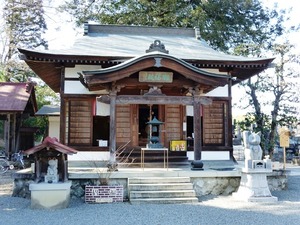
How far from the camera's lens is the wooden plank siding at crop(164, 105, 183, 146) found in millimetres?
11359

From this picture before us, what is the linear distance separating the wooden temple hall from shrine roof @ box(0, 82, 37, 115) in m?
2.36

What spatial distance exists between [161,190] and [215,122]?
184 inches

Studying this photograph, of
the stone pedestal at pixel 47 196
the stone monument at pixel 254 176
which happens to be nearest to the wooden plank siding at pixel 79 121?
the stone pedestal at pixel 47 196

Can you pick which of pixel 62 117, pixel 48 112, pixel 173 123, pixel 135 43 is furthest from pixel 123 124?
pixel 48 112

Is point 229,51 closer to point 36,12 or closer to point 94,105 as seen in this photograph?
point 94,105

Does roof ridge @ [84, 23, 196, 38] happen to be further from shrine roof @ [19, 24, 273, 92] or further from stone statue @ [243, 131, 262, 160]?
stone statue @ [243, 131, 262, 160]

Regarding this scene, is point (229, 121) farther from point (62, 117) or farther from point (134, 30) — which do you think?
point (134, 30)

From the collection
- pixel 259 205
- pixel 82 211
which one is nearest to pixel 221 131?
pixel 259 205

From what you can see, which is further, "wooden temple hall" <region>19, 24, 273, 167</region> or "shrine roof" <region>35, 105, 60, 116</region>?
"shrine roof" <region>35, 105, 60, 116</region>

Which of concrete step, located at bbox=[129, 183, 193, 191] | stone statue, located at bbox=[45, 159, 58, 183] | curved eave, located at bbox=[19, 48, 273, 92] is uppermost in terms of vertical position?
curved eave, located at bbox=[19, 48, 273, 92]

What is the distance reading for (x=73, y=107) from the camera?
11.0 meters

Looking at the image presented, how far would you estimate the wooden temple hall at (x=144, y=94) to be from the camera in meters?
9.06

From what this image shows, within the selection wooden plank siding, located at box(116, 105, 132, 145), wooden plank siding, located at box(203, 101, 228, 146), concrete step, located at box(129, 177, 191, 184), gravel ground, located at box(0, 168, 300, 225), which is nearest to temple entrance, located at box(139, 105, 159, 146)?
wooden plank siding, located at box(116, 105, 132, 145)

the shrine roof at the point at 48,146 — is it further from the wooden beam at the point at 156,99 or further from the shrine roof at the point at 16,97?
the shrine roof at the point at 16,97
